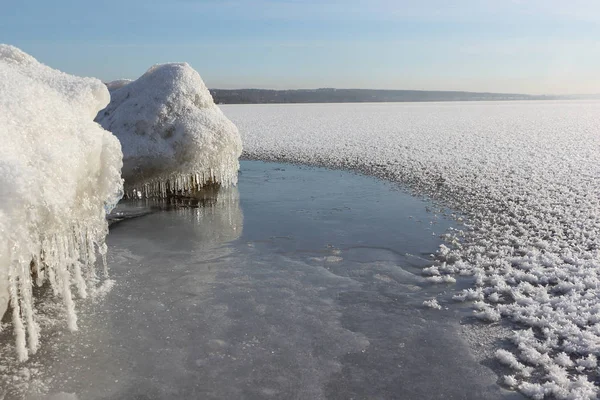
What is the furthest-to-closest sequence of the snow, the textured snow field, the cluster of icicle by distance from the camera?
1. the cluster of icicle
2. the snow
3. the textured snow field

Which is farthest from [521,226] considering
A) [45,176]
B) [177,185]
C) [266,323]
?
[177,185]

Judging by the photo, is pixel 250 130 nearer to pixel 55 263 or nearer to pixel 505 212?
pixel 505 212

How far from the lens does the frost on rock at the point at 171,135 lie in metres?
10.0

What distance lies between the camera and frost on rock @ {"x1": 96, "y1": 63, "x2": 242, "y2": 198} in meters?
10.0

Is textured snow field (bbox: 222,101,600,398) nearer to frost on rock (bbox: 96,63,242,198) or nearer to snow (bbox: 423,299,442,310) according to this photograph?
snow (bbox: 423,299,442,310)

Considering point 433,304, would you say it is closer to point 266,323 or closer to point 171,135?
point 266,323

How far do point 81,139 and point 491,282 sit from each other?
4.58 meters

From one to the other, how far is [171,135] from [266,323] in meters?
6.60

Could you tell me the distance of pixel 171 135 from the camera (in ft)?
33.5

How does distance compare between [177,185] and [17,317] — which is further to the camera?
[177,185]

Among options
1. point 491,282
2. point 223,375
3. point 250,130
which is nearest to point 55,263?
point 223,375

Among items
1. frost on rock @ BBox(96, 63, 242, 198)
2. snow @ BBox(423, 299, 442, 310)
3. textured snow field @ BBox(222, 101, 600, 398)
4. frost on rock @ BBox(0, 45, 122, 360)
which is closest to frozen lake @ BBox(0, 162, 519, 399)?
snow @ BBox(423, 299, 442, 310)

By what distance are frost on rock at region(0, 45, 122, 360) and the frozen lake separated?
0.55 m

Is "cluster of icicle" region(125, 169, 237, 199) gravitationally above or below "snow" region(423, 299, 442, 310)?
above
